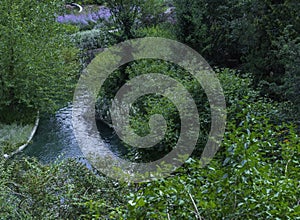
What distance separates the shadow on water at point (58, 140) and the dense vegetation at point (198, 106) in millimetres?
394

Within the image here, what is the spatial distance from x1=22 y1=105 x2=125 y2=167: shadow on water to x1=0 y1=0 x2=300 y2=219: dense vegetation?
1.29ft

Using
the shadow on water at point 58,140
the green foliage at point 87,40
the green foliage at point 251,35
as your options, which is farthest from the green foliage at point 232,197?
the green foliage at point 87,40

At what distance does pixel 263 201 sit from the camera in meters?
1.88

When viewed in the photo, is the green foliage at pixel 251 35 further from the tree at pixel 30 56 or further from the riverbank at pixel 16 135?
the riverbank at pixel 16 135

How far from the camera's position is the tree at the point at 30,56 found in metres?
7.62

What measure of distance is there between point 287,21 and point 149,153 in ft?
11.2

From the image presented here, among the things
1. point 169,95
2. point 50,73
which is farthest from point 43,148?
point 169,95

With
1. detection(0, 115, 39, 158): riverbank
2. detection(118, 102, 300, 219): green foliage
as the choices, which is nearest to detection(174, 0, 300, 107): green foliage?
detection(118, 102, 300, 219): green foliage

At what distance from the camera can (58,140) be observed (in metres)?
7.67

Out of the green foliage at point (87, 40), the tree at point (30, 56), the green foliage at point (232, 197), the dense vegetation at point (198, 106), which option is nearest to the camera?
the green foliage at point (232, 197)

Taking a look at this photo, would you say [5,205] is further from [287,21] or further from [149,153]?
[287,21]

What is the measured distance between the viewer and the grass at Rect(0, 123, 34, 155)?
723 centimetres

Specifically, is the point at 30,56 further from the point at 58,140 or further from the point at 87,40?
the point at 87,40

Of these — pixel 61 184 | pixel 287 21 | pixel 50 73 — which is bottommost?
pixel 50 73
